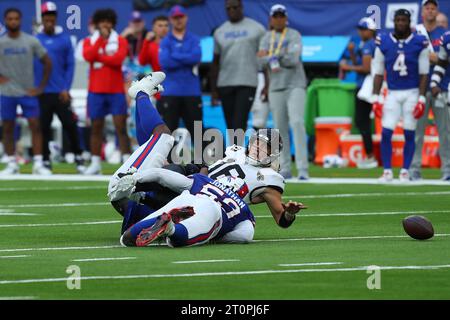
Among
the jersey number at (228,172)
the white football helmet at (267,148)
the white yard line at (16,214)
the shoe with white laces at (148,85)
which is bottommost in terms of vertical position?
the white yard line at (16,214)

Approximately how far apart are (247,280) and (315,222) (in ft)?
15.1

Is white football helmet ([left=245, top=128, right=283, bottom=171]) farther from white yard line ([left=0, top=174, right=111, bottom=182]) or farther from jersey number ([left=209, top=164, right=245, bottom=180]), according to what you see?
white yard line ([left=0, top=174, right=111, bottom=182])

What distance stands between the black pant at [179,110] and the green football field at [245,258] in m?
4.80

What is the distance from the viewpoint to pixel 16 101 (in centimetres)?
2139

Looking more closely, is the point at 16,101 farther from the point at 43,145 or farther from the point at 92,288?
the point at 92,288

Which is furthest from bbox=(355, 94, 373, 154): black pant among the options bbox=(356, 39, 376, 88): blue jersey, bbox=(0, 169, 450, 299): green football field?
bbox=(0, 169, 450, 299): green football field

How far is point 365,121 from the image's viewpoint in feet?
74.9

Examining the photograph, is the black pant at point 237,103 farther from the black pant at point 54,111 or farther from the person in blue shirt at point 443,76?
the person in blue shirt at point 443,76

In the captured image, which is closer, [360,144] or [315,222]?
[315,222]

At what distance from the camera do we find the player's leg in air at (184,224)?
10.6m

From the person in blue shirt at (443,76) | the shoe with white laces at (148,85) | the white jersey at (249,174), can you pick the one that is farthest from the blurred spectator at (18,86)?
the white jersey at (249,174)

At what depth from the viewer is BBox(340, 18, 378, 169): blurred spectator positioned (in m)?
22.6

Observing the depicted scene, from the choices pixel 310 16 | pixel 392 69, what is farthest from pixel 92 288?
pixel 310 16

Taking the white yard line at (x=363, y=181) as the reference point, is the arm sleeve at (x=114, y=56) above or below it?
above
